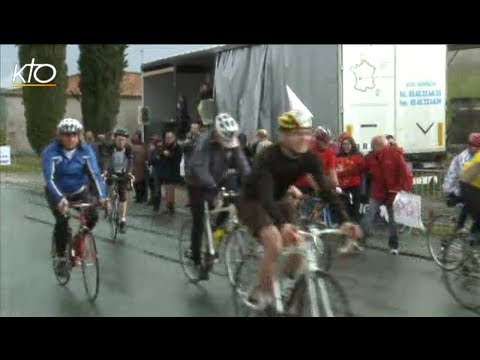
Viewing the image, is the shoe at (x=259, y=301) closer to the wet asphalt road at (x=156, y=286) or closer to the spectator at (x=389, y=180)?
the wet asphalt road at (x=156, y=286)

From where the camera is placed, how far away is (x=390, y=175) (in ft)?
38.9

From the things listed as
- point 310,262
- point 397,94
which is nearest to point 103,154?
point 397,94

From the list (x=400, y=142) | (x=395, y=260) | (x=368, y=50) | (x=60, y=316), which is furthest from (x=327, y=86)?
(x=60, y=316)

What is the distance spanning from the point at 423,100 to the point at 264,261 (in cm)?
1081

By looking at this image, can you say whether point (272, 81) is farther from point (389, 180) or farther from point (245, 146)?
point (389, 180)

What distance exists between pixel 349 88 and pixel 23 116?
80.4ft

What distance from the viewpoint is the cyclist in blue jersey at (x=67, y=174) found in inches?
337

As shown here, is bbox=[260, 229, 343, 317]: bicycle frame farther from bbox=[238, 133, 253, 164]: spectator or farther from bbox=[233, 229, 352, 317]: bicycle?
bbox=[238, 133, 253, 164]: spectator

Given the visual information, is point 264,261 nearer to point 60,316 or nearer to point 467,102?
point 60,316

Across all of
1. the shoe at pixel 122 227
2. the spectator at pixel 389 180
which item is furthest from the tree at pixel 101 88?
the spectator at pixel 389 180

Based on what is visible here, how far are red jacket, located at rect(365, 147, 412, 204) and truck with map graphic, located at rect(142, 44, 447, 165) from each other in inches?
130

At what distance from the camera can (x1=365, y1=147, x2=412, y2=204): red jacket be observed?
467 inches

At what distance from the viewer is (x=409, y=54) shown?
16.0m

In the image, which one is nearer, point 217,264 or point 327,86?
point 217,264
